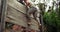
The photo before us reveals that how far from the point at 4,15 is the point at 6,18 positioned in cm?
7

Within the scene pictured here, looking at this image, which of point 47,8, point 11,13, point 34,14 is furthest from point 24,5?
point 47,8

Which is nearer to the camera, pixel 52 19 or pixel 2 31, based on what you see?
pixel 2 31

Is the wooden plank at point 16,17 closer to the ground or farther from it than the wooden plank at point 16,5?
closer to the ground

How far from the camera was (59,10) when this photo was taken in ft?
14.2

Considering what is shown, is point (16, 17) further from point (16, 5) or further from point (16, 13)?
point (16, 5)

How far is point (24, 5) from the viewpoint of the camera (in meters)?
2.21

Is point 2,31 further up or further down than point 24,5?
further down

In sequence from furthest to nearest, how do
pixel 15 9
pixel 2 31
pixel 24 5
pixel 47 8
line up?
1. pixel 47 8
2. pixel 24 5
3. pixel 15 9
4. pixel 2 31

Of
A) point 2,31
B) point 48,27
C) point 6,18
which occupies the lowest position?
point 48,27

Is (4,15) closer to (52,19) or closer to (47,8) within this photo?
(52,19)

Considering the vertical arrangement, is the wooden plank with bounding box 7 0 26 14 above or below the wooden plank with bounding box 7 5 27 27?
above

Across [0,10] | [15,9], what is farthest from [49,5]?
[0,10]

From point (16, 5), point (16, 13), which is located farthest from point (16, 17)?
point (16, 5)

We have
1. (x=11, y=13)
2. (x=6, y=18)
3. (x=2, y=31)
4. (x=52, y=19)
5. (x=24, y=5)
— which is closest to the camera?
(x=2, y=31)
